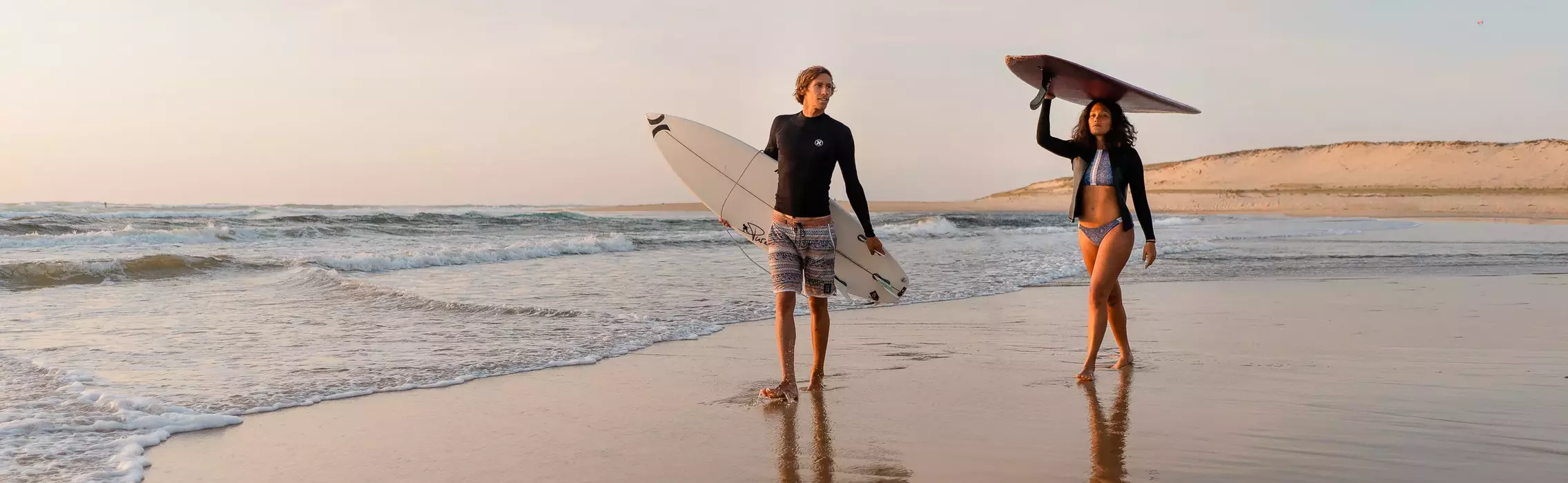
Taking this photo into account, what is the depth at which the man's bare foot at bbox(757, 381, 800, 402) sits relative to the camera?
13.9 feet

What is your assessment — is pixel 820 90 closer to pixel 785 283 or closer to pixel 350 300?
pixel 785 283

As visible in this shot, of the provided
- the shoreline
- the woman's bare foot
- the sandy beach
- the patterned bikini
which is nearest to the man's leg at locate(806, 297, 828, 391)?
the woman's bare foot

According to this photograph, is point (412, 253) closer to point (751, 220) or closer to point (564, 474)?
point (751, 220)

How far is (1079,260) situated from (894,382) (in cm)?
896

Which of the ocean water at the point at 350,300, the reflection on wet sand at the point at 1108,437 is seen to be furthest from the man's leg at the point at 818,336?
the reflection on wet sand at the point at 1108,437

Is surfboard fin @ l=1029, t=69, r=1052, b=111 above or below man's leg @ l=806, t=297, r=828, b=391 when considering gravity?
above

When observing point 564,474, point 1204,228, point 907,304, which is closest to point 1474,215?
point 1204,228

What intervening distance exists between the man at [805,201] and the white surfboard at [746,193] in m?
0.47

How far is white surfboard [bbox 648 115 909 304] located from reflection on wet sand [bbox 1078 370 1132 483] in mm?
1225

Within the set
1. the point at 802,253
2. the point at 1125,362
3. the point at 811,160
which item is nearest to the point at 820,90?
the point at 811,160

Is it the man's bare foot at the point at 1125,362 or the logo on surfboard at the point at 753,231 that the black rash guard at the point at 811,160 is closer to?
the logo on surfboard at the point at 753,231

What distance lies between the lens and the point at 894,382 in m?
4.63

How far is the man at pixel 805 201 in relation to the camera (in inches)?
165

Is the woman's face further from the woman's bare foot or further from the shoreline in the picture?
the shoreline
